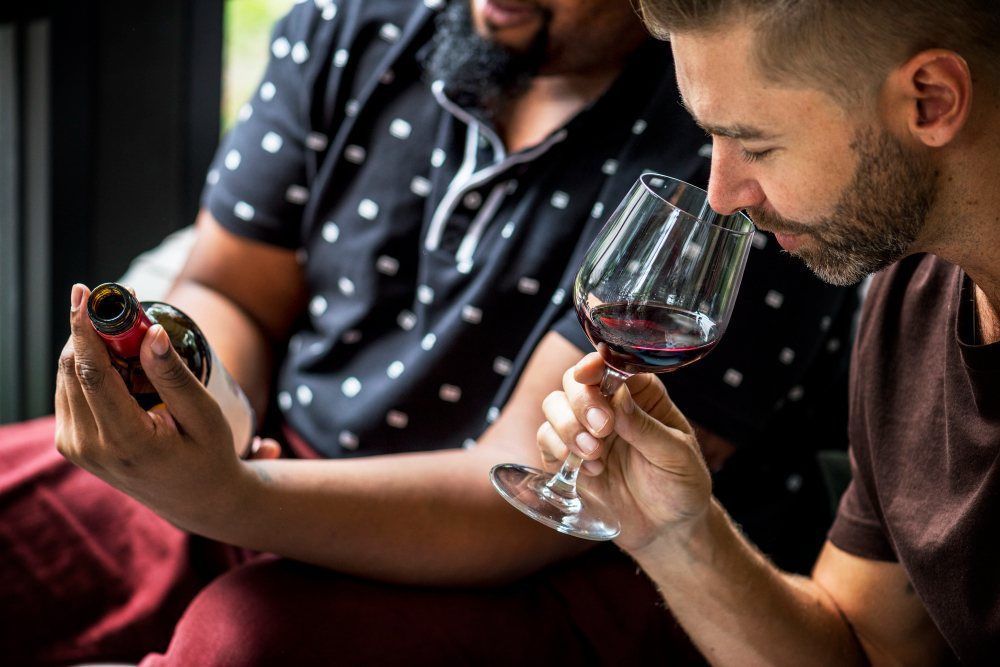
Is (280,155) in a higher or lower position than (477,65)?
lower

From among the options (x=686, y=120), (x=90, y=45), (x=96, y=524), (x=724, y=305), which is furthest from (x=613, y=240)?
(x=90, y=45)

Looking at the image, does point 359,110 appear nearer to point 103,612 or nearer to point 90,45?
point 103,612

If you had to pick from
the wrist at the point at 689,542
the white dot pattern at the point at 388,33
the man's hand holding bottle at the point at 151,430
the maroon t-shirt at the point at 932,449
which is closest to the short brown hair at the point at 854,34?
the maroon t-shirt at the point at 932,449

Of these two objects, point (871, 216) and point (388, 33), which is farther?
point (388, 33)

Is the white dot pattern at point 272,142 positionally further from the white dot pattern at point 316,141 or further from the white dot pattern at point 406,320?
the white dot pattern at point 406,320

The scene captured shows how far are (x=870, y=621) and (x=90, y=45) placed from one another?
219cm

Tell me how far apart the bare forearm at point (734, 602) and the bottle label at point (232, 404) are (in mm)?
473

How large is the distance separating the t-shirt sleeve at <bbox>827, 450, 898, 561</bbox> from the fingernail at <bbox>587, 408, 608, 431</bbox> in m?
0.38

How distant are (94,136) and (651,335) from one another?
2.09 meters

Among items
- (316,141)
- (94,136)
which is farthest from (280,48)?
(94,136)

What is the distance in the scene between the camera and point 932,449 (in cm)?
111

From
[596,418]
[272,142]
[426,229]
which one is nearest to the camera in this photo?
[596,418]

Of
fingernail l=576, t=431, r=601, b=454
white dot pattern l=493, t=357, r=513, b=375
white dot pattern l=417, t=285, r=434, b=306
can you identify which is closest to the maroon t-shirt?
fingernail l=576, t=431, r=601, b=454

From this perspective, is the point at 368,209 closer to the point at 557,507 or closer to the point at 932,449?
the point at 557,507
